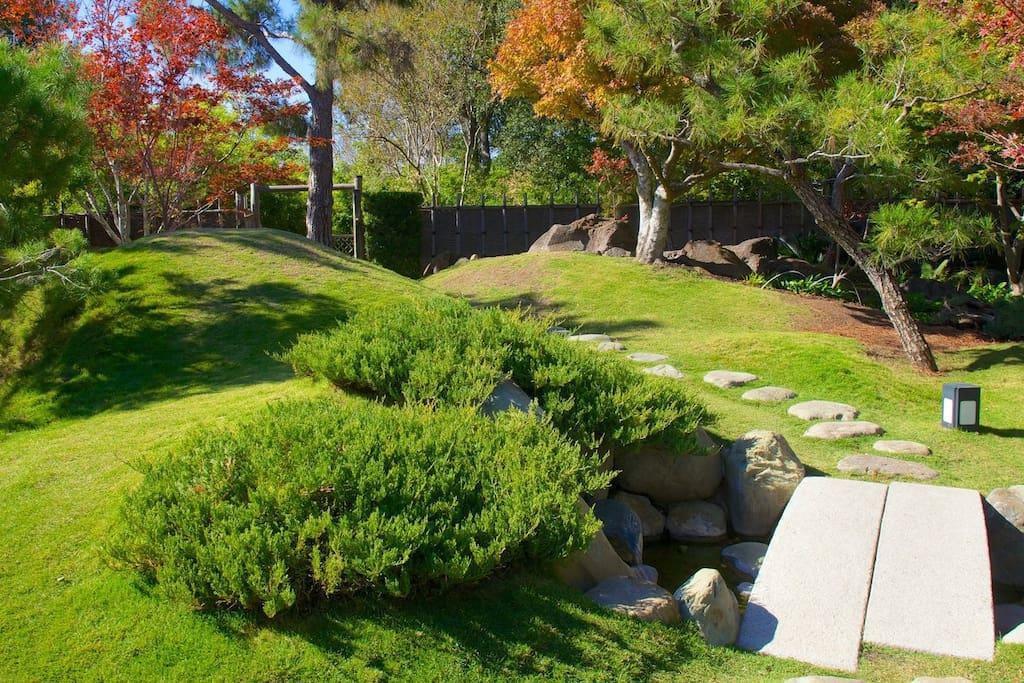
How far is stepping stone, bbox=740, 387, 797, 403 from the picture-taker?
29.4 ft

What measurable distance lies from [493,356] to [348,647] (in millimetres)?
2497

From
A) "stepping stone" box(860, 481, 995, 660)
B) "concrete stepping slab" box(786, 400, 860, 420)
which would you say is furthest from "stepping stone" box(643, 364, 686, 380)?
"stepping stone" box(860, 481, 995, 660)

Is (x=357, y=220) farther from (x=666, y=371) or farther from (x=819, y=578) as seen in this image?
(x=819, y=578)

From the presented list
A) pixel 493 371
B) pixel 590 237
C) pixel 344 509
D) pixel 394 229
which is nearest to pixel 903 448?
pixel 493 371

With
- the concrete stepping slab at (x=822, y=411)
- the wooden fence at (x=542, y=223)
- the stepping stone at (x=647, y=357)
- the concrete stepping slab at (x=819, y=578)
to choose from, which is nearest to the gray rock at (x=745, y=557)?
the concrete stepping slab at (x=819, y=578)

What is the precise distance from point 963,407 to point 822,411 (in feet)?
3.82

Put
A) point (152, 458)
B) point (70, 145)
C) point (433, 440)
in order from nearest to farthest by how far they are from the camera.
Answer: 1. point (433, 440)
2. point (152, 458)
3. point (70, 145)

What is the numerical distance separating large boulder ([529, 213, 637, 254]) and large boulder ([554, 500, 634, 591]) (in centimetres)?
1315

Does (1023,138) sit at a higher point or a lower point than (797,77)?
lower

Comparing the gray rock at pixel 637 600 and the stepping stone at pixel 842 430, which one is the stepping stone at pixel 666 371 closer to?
the stepping stone at pixel 842 430

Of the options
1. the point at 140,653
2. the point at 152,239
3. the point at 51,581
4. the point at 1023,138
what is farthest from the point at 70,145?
the point at 1023,138

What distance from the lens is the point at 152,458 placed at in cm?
519

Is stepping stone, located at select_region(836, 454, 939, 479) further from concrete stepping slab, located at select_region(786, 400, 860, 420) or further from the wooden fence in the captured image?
the wooden fence

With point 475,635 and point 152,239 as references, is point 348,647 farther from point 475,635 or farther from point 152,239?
point 152,239
